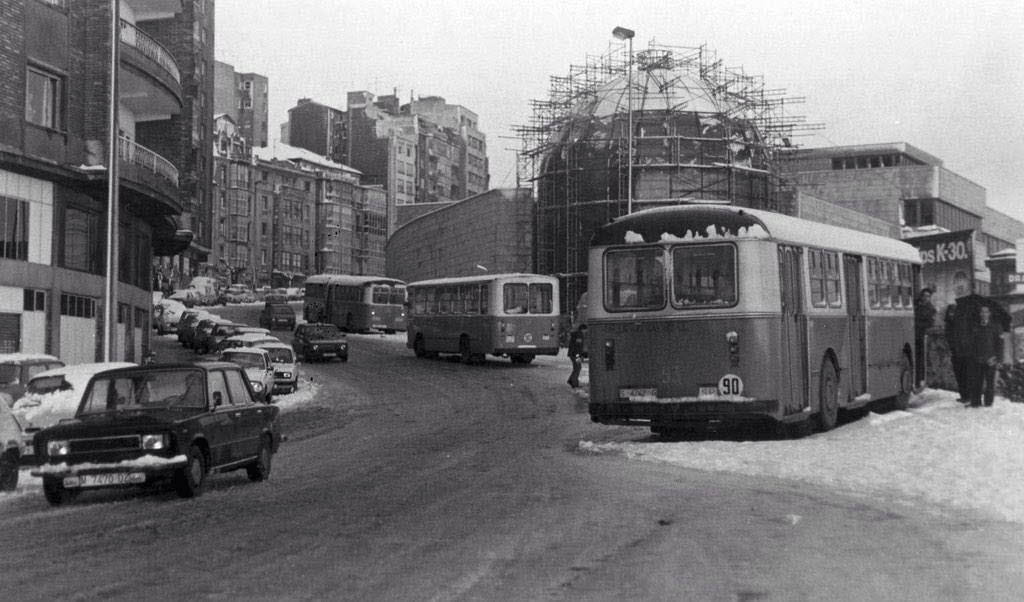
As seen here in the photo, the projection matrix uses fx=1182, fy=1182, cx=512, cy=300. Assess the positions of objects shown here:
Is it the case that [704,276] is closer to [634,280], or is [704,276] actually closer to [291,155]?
[634,280]

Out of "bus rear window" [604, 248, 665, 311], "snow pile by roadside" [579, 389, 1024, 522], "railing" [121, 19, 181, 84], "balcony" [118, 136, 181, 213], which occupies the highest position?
"railing" [121, 19, 181, 84]

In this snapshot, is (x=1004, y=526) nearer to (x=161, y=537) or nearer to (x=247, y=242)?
(x=161, y=537)

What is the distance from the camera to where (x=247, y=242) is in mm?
124125

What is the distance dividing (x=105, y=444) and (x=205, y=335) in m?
43.4

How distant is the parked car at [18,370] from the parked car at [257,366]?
9635 millimetres

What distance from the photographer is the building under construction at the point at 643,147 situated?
63406 millimetres

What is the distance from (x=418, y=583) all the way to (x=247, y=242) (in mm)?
120404

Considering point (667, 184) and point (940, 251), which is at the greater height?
point (667, 184)

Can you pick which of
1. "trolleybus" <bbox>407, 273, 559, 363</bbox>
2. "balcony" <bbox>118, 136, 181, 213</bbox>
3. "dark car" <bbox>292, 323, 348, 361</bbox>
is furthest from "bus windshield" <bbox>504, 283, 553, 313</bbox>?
"balcony" <bbox>118, 136, 181, 213</bbox>

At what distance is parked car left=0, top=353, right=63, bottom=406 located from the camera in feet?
63.0

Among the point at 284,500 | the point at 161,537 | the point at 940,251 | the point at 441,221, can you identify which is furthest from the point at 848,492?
the point at 441,221

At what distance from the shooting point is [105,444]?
11.7 m

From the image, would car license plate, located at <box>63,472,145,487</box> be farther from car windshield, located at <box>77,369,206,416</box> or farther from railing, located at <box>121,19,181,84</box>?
railing, located at <box>121,19,181,84</box>

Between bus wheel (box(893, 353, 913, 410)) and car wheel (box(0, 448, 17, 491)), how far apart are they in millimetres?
14187
